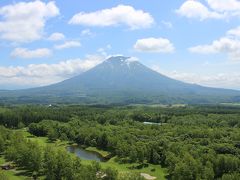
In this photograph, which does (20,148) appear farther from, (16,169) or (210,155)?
(210,155)

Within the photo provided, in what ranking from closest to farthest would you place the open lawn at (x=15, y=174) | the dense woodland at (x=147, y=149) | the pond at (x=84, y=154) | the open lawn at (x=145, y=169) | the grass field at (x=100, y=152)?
the dense woodland at (x=147, y=149)
the open lawn at (x=15, y=174)
the open lawn at (x=145, y=169)
the pond at (x=84, y=154)
the grass field at (x=100, y=152)

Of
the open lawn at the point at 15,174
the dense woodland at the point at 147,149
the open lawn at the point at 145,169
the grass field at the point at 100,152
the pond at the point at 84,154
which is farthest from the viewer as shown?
the grass field at the point at 100,152

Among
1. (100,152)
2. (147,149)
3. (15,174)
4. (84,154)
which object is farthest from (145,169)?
(15,174)

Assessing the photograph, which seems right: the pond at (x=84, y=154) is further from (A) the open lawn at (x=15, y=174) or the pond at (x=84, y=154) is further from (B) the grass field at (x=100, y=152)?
(A) the open lawn at (x=15, y=174)

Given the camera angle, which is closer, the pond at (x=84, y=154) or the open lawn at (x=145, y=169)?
the open lawn at (x=145, y=169)

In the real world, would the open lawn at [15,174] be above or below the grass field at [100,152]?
above

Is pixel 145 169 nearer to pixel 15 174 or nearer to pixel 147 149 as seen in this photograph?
pixel 147 149

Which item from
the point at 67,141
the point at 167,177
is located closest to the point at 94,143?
the point at 67,141

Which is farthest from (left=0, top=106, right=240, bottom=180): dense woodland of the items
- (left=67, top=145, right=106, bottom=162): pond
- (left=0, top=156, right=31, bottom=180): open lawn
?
(left=67, top=145, right=106, bottom=162): pond

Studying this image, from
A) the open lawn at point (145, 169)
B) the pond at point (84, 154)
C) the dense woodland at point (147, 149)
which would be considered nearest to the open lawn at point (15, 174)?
the dense woodland at point (147, 149)
